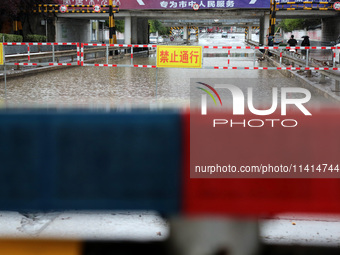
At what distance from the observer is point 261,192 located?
11.6 ft

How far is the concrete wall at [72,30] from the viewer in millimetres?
47094

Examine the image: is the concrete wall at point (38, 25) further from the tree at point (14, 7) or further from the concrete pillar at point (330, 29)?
the concrete pillar at point (330, 29)

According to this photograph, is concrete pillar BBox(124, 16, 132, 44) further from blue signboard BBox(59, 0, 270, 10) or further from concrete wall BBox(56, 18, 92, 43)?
concrete wall BBox(56, 18, 92, 43)

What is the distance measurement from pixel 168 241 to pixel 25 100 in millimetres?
10027

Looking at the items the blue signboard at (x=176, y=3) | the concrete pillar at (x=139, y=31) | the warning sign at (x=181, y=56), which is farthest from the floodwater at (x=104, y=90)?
the concrete pillar at (x=139, y=31)

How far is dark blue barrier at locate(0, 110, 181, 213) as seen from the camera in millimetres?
3600

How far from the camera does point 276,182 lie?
356cm

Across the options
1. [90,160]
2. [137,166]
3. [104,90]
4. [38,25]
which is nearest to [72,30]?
[38,25]

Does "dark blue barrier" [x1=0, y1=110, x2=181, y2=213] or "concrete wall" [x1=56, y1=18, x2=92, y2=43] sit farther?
"concrete wall" [x1=56, y1=18, x2=92, y2=43]

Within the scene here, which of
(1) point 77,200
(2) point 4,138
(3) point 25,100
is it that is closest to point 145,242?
(1) point 77,200

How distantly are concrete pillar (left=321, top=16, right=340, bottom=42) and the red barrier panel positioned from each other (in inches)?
1816

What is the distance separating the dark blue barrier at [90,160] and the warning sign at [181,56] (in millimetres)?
10418

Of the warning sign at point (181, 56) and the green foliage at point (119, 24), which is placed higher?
the green foliage at point (119, 24)

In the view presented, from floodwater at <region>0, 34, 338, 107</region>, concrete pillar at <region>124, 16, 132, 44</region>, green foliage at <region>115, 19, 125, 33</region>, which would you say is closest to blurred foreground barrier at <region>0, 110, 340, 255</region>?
floodwater at <region>0, 34, 338, 107</region>
